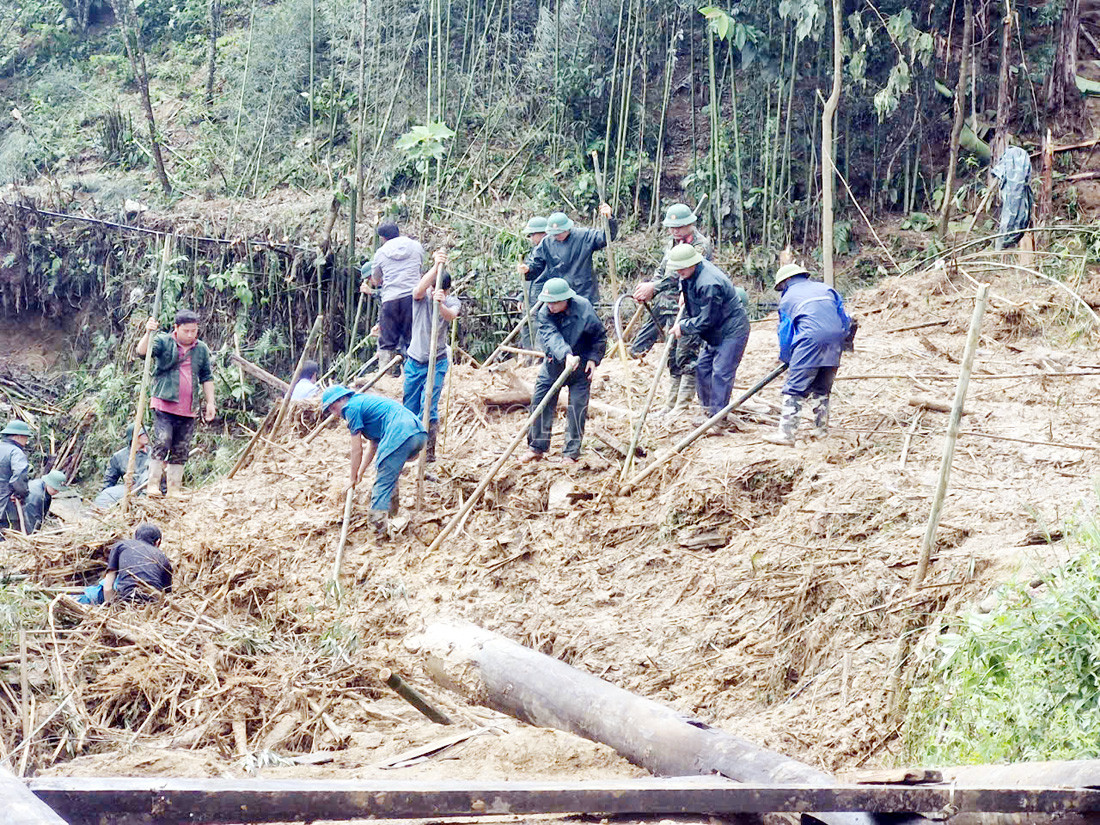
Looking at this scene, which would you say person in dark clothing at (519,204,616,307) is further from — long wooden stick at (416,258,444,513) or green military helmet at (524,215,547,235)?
long wooden stick at (416,258,444,513)

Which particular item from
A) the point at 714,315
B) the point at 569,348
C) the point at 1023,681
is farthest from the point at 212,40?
the point at 1023,681

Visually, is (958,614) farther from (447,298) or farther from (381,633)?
→ (447,298)

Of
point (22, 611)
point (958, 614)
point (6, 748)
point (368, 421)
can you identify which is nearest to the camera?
point (958, 614)

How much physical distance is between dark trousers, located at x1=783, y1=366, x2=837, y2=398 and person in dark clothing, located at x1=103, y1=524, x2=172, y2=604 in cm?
428

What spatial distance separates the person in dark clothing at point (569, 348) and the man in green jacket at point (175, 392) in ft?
9.38

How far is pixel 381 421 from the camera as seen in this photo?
8.55 meters

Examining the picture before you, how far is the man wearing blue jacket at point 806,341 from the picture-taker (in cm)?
817

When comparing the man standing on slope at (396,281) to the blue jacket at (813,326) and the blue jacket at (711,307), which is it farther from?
the blue jacket at (813,326)

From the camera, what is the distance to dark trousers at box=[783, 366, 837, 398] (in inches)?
324

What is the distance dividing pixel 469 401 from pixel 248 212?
7332 millimetres

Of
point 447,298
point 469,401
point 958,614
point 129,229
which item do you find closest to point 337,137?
point 129,229

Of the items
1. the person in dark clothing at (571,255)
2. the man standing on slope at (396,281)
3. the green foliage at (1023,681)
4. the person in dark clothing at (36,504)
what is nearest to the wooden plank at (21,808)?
the green foliage at (1023,681)

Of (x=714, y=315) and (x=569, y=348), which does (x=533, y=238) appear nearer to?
(x=569, y=348)

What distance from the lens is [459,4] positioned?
17656 mm
